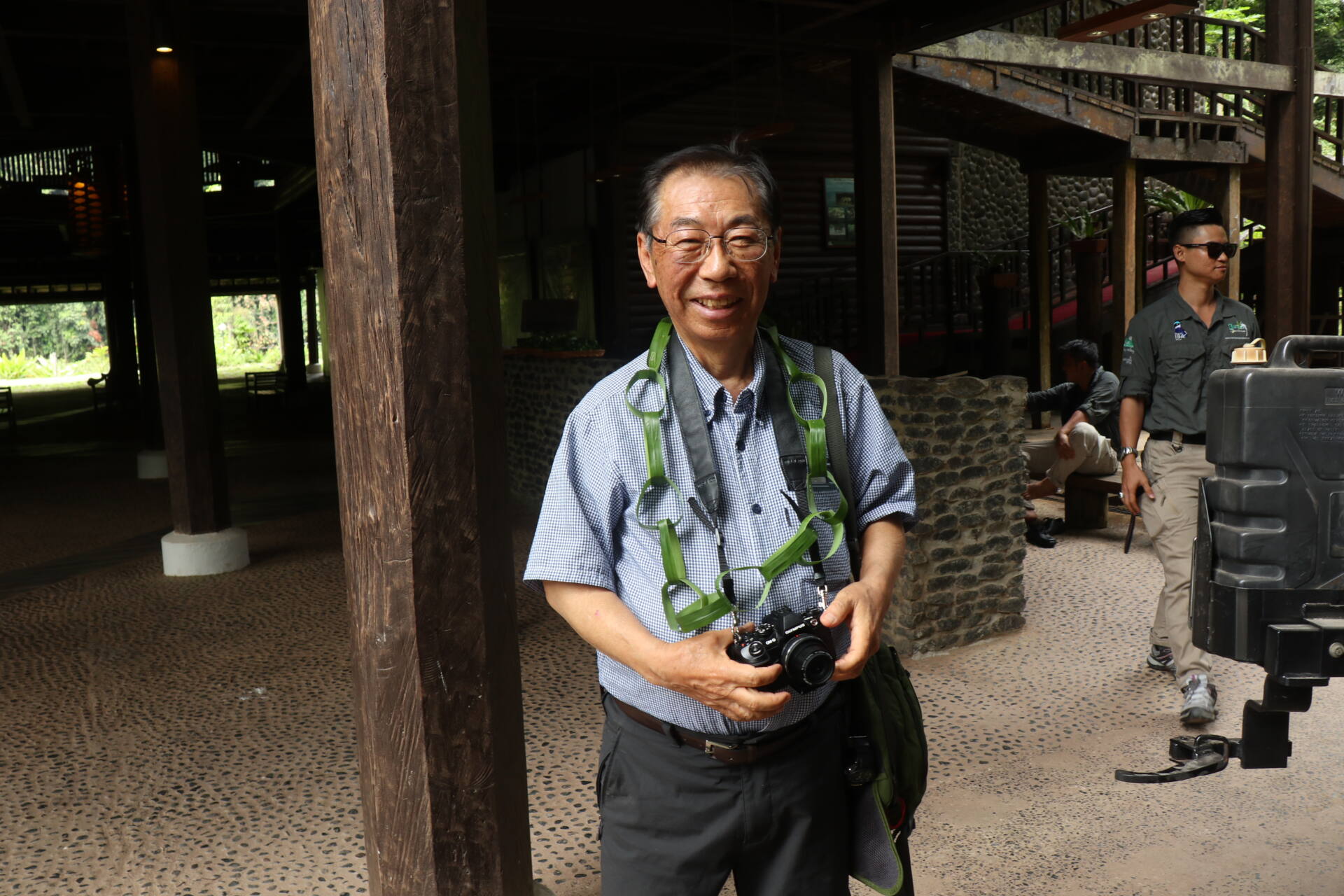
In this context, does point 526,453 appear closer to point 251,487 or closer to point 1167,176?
point 251,487

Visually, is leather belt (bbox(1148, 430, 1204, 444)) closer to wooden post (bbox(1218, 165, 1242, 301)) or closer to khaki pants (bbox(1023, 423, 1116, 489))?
khaki pants (bbox(1023, 423, 1116, 489))

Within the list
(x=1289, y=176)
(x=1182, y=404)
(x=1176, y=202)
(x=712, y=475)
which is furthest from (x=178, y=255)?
(x=1176, y=202)

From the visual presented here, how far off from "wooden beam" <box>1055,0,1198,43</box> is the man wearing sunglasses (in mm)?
2833

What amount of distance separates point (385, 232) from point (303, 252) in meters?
22.2

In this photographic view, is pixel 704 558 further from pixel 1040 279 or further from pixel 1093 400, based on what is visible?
pixel 1040 279

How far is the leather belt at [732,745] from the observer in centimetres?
173

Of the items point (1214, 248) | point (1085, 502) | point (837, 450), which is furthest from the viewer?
point (1085, 502)

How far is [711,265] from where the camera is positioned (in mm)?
1711

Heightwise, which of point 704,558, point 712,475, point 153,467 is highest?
point 712,475

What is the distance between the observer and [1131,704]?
14.6 feet

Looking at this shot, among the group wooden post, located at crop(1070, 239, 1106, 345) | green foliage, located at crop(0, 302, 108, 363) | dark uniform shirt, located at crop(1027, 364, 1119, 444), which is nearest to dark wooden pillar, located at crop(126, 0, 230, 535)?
dark uniform shirt, located at crop(1027, 364, 1119, 444)

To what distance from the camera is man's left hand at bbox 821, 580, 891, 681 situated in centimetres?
165

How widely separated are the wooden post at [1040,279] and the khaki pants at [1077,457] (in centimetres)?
394

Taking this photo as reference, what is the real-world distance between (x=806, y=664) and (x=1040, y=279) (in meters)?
10.9
